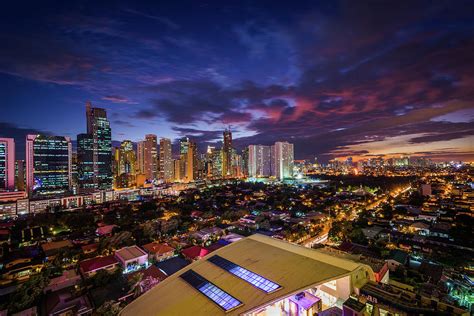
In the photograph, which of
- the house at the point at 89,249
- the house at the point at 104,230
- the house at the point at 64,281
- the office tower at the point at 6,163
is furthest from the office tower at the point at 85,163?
the house at the point at 64,281

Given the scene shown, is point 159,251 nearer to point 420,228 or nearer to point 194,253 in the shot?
point 194,253

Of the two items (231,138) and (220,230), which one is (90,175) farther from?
(231,138)

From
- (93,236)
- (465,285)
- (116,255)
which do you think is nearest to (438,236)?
(465,285)

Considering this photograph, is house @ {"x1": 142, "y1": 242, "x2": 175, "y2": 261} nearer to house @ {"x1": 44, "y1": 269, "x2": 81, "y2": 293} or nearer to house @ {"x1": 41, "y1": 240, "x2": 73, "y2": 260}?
house @ {"x1": 44, "y1": 269, "x2": 81, "y2": 293}

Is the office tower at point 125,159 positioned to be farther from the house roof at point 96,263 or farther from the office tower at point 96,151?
the house roof at point 96,263

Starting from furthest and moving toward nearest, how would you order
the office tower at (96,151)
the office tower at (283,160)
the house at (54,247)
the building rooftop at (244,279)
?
the office tower at (283,160)
the office tower at (96,151)
the house at (54,247)
the building rooftop at (244,279)

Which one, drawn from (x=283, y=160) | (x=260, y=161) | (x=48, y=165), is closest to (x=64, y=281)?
(x=48, y=165)

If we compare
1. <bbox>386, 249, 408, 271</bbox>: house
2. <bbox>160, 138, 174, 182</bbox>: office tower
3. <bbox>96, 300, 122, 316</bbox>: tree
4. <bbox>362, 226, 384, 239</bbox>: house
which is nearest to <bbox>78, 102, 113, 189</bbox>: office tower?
<bbox>160, 138, 174, 182</bbox>: office tower
